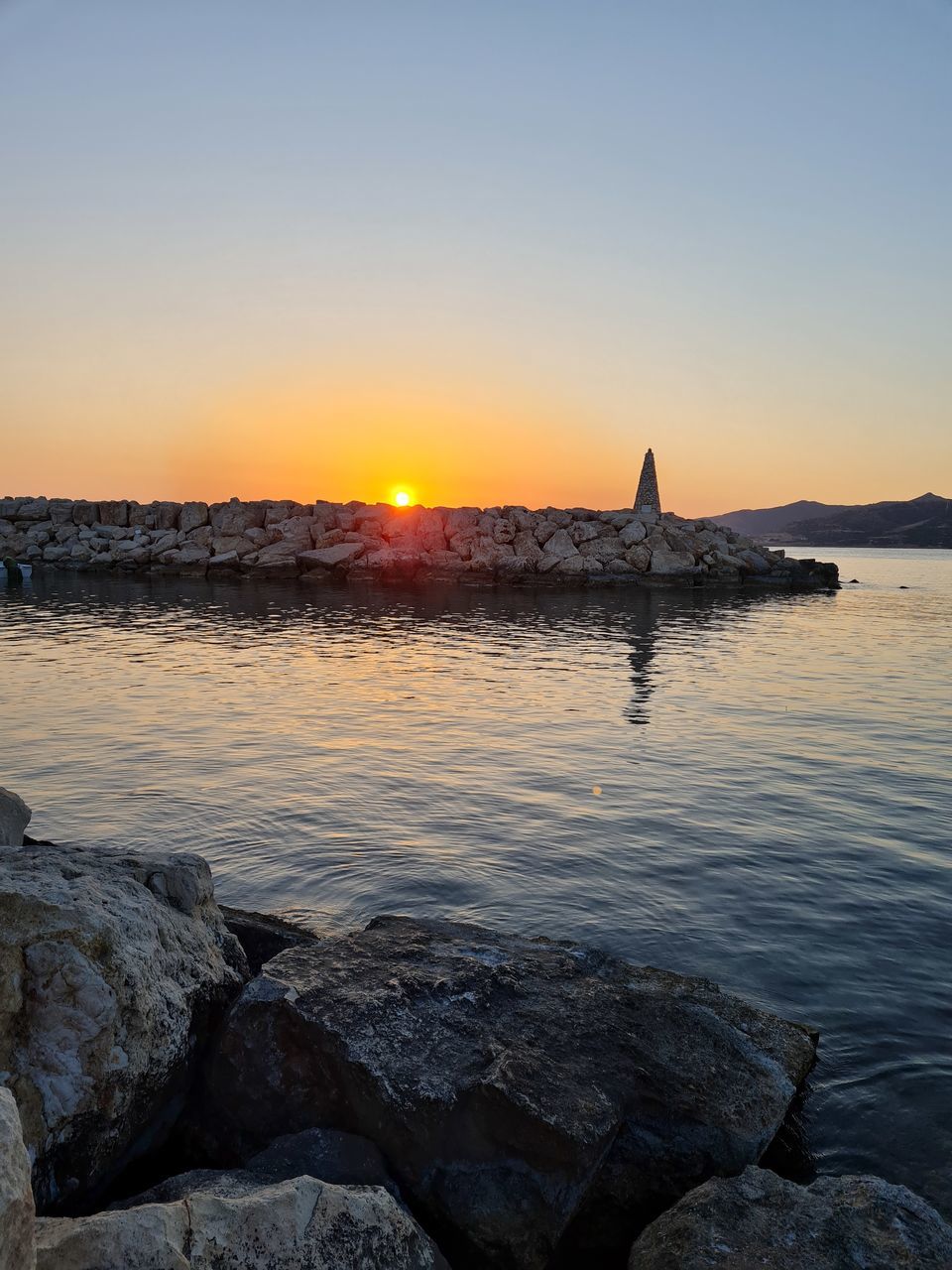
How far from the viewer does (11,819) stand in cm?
643

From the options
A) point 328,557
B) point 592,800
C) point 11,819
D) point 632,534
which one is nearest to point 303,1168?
point 11,819

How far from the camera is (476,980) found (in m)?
5.03

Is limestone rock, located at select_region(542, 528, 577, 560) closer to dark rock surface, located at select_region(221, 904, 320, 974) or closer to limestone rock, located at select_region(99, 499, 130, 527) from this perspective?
limestone rock, located at select_region(99, 499, 130, 527)

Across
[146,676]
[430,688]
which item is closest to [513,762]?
[430,688]

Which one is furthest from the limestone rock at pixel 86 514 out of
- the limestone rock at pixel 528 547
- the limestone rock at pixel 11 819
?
the limestone rock at pixel 11 819

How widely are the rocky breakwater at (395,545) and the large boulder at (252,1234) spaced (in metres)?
48.0

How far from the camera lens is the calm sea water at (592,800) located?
6.72 meters

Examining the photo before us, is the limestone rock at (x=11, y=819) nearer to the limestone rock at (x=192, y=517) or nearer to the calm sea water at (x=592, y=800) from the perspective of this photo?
the calm sea water at (x=592, y=800)

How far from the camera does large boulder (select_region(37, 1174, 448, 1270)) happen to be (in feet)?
9.05

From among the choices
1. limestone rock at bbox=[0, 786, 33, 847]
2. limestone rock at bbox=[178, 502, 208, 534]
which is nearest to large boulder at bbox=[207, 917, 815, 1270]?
limestone rock at bbox=[0, 786, 33, 847]

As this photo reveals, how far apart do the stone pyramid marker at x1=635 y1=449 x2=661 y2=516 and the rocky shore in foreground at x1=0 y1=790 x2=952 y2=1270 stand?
66.9 meters

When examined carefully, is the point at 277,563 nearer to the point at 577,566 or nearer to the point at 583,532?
the point at 577,566

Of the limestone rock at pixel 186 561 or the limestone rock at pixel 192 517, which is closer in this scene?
the limestone rock at pixel 186 561

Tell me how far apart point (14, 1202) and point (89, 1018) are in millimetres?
1528
